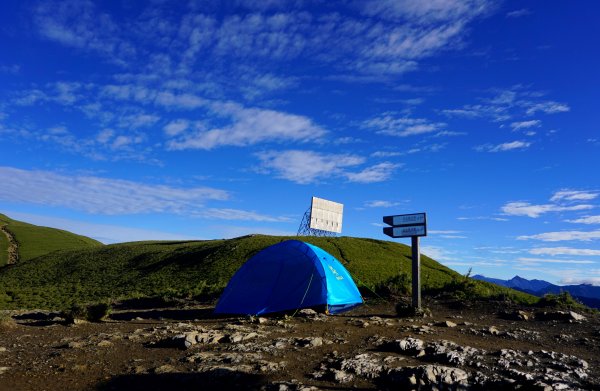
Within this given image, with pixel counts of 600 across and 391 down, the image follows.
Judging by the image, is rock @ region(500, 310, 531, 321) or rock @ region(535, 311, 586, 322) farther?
rock @ region(500, 310, 531, 321)

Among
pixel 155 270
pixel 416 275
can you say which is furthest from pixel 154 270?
pixel 416 275

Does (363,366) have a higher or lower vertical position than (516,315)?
lower

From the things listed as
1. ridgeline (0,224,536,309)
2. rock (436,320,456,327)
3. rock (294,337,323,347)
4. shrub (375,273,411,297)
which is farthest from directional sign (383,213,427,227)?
ridgeline (0,224,536,309)

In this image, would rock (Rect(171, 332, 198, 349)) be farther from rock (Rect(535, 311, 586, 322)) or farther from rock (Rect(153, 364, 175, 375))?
rock (Rect(535, 311, 586, 322))

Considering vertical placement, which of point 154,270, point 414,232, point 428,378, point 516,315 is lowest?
point 428,378

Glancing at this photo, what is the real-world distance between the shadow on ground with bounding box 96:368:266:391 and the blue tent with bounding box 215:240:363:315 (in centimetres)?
810

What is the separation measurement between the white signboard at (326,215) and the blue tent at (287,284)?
50.3 meters

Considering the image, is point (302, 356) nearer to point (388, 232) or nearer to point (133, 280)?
point (388, 232)

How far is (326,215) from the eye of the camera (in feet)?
239

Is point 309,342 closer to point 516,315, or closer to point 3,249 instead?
point 516,315

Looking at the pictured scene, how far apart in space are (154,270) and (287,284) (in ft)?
155

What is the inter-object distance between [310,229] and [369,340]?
59002 mm

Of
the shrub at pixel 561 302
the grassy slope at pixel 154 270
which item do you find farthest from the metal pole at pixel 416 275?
the grassy slope at pixel 154 270

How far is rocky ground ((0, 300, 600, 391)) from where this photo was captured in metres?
8.95
